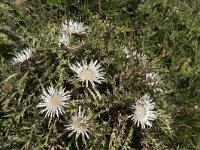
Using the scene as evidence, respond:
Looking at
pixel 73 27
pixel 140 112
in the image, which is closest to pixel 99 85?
pixel 140 112

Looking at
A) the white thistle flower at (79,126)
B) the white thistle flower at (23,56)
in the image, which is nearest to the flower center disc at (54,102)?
the white thistle flower at (79,126)

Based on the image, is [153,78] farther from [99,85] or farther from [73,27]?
[73,27]

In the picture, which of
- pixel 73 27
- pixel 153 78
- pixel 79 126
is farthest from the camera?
pixel 73 27

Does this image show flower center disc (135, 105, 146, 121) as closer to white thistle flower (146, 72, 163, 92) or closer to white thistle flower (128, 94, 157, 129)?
white thistle flower (128, 94, 157, 129)

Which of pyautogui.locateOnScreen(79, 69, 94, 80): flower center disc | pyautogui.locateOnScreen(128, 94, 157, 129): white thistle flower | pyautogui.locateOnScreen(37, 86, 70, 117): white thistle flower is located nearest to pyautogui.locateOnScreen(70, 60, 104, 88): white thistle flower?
pyautogui.locateOnScreen(79, 69, 94, 80): flower center disc

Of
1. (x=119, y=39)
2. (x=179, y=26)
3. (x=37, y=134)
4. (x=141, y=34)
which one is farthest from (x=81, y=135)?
(x=179, y=26)

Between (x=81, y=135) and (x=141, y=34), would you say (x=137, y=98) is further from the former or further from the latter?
(x=141, y=34)
